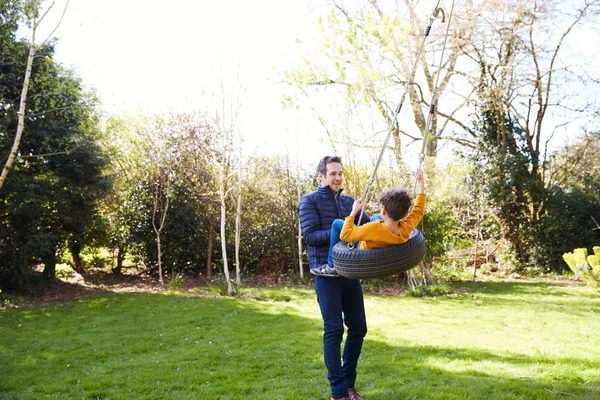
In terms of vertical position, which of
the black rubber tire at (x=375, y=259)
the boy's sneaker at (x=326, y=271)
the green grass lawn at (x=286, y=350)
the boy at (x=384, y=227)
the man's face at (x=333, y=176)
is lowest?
the green grass lawn at (x=286, y=350)

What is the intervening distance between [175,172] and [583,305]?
9213 mm

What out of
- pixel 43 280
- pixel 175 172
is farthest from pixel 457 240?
pixel 43 280

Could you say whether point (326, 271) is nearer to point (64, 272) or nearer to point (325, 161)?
point (325, 161)

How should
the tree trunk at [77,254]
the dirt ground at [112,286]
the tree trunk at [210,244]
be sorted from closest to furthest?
the dirt ground at [112,286] → the tree trunk at [77,254] → the tree trunk at [210,244]

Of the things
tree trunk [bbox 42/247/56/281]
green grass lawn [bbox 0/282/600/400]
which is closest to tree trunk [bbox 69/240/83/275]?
tree trunk [bbox 42/247/56/281]

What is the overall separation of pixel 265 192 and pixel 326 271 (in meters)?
10.1

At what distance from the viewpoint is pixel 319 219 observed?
2.91 meters

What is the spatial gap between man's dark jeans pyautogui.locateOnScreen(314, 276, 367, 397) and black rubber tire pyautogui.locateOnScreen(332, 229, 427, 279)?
11.0 inches

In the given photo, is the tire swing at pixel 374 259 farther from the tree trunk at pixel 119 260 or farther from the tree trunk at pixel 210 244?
the tree trunk at pixel 119 260

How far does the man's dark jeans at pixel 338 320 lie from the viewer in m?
2.75

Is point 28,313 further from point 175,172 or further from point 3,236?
point 175,172

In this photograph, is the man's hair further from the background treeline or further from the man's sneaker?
the background treeline

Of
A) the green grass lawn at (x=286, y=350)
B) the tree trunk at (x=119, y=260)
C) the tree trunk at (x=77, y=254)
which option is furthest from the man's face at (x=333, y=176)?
the tree trunk at (x=119, y=260)

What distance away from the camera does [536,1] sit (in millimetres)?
11539
